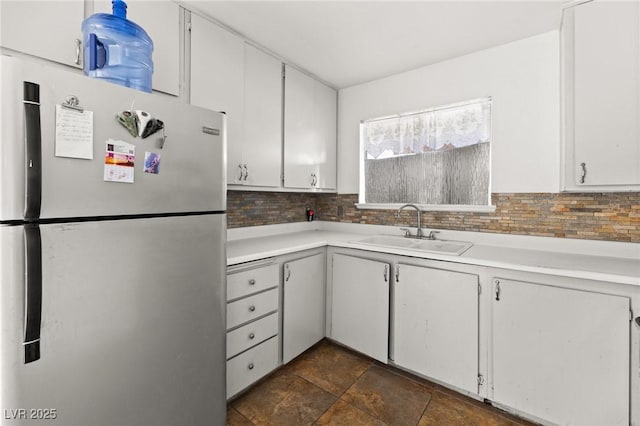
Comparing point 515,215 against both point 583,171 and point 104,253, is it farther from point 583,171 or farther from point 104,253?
point 104,253

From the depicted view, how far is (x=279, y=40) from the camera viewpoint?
2.15m

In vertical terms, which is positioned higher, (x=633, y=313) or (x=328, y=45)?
(x=328, y=45)

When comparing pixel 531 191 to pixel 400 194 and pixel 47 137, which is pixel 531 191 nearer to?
pixel 400 194

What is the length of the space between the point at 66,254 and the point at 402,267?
185 centimetres

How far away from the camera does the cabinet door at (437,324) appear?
5.95 feet

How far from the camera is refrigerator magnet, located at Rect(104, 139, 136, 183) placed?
975mm

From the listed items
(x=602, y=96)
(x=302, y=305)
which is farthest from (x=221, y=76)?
(x=602, y=96)

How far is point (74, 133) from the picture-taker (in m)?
0.90

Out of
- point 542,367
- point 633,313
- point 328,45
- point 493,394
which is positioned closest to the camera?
point 633,313

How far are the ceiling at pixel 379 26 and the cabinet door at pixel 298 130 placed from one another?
195 millimetres

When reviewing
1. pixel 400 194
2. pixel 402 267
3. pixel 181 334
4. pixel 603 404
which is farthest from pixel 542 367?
pixel 181 334

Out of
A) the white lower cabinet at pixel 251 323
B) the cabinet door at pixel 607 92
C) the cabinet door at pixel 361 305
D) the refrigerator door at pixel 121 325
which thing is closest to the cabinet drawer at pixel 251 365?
the white lower cabinet at pixel 251 323

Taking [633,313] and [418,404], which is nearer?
[633,313]

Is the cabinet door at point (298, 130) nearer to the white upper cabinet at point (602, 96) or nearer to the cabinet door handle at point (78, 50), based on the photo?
the cabinet door handle at point (78, 50)
